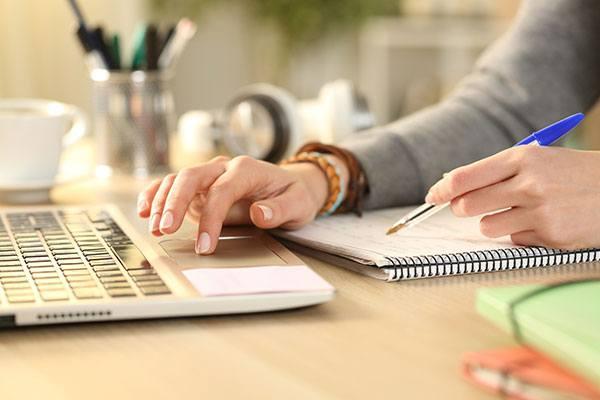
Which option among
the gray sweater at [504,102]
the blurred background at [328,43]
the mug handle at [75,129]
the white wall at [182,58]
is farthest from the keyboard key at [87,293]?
the blurred background at [328,43]

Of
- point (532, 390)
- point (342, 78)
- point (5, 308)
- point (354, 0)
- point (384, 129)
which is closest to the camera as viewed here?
point (532, 390)

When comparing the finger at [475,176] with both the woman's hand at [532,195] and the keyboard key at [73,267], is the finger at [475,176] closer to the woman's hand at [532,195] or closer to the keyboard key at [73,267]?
the woman's hand at [532,195]

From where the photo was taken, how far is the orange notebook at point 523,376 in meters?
0.47

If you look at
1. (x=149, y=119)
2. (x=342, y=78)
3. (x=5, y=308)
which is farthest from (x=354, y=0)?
(x=5, y=308)

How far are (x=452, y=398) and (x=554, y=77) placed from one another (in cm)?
78

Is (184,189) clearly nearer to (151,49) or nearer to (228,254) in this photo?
(228,254)

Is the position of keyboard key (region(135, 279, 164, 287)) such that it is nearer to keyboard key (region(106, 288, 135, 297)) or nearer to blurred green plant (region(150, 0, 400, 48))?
keyboard key (region(106, 288, 135, 297))

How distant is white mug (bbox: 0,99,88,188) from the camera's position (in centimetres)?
118

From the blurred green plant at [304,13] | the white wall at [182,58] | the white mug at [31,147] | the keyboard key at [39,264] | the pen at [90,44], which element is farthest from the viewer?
the blurred green plant at [304,13]

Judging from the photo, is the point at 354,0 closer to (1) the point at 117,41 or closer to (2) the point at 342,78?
(2) the point at 342,78

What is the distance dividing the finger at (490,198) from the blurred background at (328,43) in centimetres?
268

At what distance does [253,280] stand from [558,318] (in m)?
0.24

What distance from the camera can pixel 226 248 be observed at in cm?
82

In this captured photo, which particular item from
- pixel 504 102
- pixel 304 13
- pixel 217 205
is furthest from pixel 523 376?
pixel 304 13
